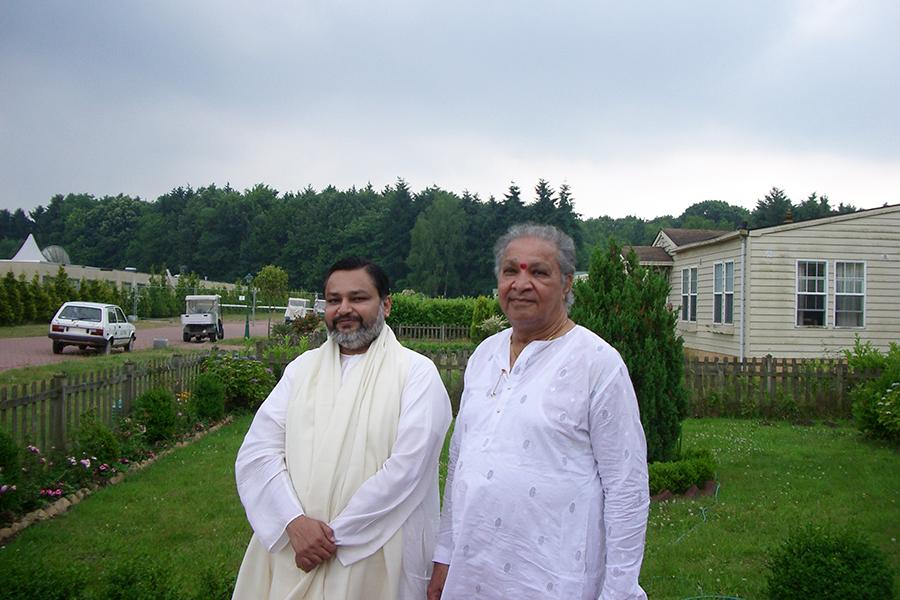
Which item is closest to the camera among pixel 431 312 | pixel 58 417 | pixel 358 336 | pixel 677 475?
pixel 358 336

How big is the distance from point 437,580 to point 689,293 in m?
20.6

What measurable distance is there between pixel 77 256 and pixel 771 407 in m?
95.3

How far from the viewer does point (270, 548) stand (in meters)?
2.65

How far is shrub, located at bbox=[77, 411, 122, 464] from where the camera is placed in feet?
23.8

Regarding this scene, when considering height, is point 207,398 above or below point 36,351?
above

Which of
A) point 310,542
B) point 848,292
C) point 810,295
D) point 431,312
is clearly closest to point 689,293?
point 810,295

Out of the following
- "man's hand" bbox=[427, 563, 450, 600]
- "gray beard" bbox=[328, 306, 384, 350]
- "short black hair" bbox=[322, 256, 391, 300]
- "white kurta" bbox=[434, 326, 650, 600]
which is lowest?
"man's hand" bbox=[427, 563, 450, 600]

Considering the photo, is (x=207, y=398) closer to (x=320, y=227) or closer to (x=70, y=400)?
(x=70, y=400)

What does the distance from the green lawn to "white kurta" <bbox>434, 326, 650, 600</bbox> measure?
1.89 meters

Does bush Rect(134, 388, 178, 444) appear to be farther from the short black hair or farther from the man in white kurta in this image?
the man in white kurta

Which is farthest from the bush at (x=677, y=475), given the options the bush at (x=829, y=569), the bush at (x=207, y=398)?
the bush at (x=207, y=398)

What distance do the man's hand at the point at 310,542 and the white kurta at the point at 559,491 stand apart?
48 cm

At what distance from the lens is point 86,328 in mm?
21203

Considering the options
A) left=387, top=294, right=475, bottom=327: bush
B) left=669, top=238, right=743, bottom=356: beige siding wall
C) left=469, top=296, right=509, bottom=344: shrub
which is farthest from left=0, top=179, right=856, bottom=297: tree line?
left=669, top=238, right=743, bottom=356: beige siding wall
